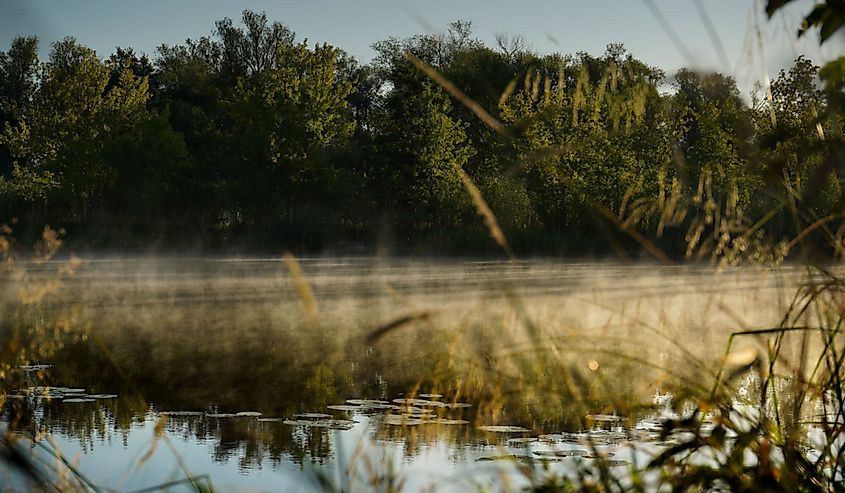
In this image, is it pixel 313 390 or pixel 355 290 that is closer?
pixel 313 390

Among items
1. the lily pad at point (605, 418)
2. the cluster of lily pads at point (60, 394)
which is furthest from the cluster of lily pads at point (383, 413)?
the cluster of lily pads at point (60, 394)

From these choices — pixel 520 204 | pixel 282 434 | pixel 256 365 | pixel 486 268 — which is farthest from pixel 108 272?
pixel 282 434

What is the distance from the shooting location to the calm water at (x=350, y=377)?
9.05ft

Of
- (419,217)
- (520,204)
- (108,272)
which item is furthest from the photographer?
(419,217)

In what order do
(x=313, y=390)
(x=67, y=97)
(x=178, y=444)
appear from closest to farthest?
1. (x=178, y=444)
2. (x=313, y=390)
3. (x=67, y=97)

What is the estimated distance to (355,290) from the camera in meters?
17.0

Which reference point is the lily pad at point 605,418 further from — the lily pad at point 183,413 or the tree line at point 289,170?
the tree line at point 289,170

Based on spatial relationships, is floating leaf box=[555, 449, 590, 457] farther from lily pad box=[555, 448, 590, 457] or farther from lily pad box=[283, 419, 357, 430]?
lily pad box=[283, 419, 357, 430]

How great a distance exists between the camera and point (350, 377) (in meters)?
8.16

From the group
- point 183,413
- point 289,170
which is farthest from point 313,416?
point 289,170

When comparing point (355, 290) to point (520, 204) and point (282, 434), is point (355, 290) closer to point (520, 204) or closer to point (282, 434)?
point (282, 434)

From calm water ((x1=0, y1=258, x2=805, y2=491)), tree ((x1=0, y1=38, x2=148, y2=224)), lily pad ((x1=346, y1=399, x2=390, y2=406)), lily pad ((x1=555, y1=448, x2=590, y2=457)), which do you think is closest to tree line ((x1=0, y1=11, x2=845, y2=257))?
tree ((x1=0, y1=38, x2=148, y2=224))

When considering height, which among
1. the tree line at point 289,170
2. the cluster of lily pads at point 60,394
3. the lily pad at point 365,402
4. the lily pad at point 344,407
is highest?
the tree line at point 289,170

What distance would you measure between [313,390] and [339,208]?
28.7 meters
